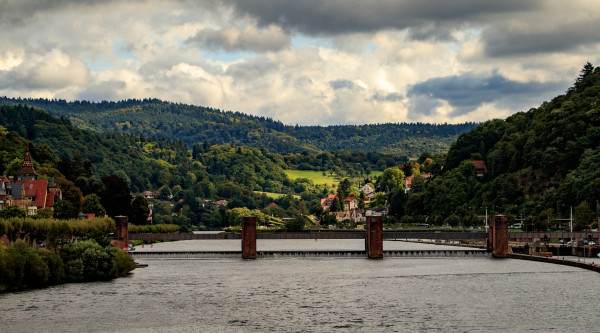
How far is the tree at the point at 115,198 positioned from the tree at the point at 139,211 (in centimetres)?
372

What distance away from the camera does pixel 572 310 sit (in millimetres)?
63000

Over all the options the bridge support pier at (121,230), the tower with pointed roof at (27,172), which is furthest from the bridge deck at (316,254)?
the tower with pointed roof at (27,172)

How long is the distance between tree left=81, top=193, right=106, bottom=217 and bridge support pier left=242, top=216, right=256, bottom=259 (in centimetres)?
4759

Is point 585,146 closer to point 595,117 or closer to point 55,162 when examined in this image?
point 595,117

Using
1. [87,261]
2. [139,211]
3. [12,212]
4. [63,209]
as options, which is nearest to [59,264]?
[87,261]

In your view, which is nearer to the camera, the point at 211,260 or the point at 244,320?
the point at 244,320

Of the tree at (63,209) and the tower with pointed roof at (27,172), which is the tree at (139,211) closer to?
the tower with pointed roof at (27,172)

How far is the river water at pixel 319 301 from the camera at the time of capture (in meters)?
57.4

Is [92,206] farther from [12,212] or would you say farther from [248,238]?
[248,238]

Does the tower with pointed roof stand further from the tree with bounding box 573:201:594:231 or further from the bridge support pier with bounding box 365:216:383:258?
the tree with bounding box 573:201:594:231

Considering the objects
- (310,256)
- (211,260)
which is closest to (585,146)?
(310,256)

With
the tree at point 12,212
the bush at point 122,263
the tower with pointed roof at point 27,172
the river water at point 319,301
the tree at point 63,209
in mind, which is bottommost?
the river water at point 319,301

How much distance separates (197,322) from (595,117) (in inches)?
5487

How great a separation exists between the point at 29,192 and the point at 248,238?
4426cm
